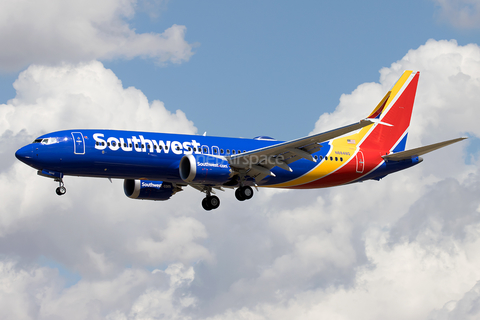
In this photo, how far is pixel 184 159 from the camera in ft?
128

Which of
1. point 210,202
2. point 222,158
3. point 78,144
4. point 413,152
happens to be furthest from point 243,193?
point 413,152

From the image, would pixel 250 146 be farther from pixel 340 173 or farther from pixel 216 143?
pixel 340 173

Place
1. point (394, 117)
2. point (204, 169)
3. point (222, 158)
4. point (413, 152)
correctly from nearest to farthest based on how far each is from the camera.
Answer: point (204, 169) → point (222, 158) → point (413, 152) → point (394, 117)

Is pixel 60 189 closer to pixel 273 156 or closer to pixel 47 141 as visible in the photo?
pixel 47 141

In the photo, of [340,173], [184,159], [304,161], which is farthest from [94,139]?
[340,173]

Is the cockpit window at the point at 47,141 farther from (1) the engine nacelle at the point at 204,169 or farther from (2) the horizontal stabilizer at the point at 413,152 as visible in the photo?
(2) the horizontal stabilizer at the point at 413,152

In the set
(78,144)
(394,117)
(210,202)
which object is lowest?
(210,202)

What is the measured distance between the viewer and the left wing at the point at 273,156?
38500 millimetres

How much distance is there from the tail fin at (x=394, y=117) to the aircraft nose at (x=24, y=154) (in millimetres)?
24768

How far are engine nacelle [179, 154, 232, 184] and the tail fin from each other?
13.2 m

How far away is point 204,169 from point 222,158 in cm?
204

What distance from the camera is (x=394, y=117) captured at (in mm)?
49844

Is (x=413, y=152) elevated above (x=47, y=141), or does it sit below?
below

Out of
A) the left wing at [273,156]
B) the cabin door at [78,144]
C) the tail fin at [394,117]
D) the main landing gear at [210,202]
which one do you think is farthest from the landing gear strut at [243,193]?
the cabin door at [78,144]
